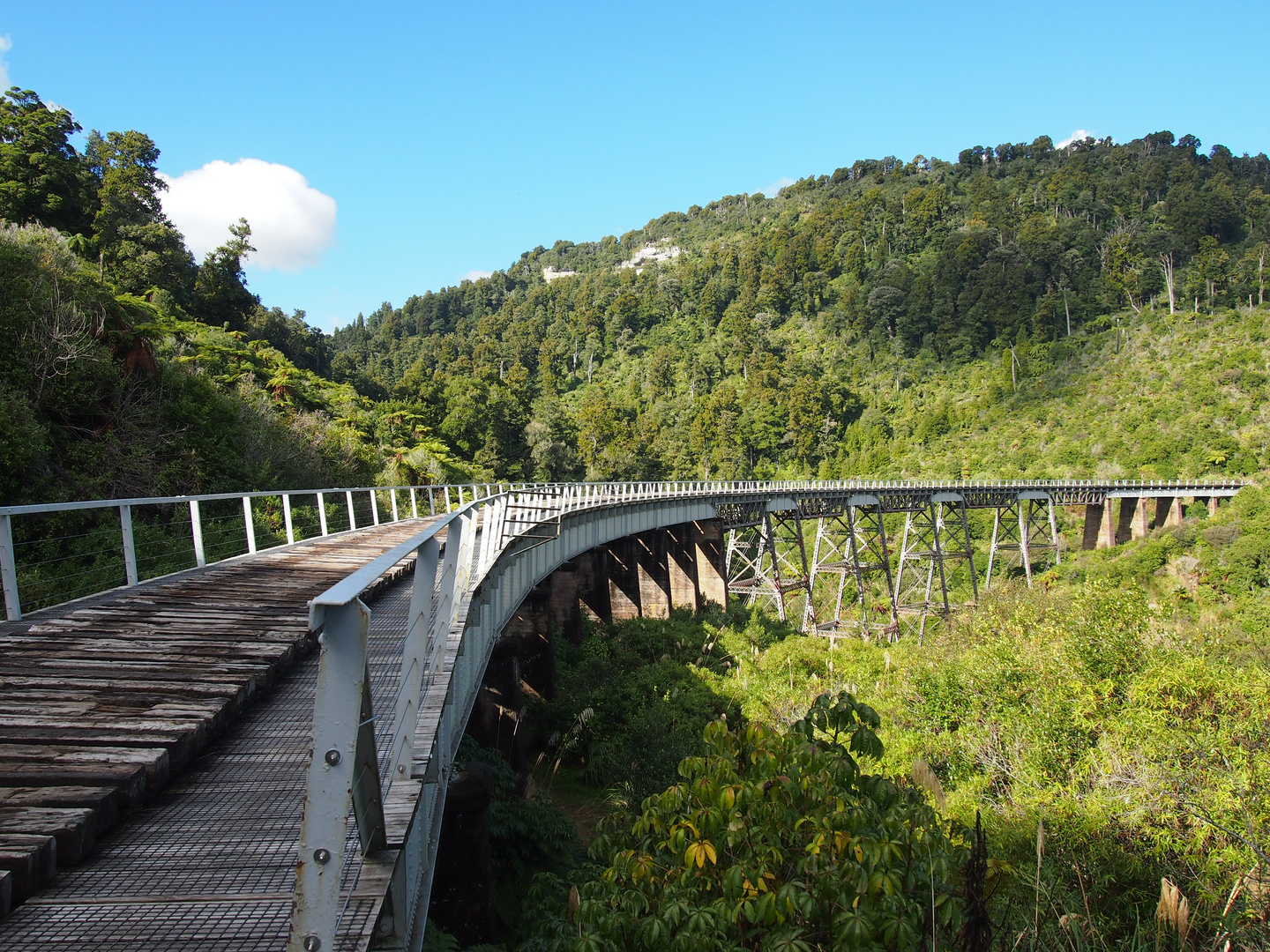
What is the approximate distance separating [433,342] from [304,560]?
115 meters

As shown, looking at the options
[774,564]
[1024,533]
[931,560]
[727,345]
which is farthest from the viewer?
[727,345]

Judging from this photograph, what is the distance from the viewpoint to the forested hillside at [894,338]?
202ft

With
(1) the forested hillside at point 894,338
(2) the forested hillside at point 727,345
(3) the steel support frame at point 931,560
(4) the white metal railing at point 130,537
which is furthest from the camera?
(1) the forested hillside at point 894,338

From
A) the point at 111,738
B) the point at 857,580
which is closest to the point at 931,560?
the point at 857,580

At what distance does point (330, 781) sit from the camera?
1.61m

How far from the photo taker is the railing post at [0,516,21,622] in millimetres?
5504

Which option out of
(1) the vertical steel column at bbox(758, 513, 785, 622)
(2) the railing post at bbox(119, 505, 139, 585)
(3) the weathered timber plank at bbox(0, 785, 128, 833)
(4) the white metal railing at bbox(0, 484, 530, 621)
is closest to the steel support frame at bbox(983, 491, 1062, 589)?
(1) the vertical steel column at bbox(758, 513, 785, 622)

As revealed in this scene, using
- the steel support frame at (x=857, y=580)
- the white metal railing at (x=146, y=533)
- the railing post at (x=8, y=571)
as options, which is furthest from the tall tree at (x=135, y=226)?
the railing post at (x=8, y=571)

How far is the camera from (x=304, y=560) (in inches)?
377

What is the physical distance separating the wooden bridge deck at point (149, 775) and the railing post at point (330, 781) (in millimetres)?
873

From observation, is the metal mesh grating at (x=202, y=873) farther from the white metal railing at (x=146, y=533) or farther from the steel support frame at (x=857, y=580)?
the steel support frame at (x=857, y=580)

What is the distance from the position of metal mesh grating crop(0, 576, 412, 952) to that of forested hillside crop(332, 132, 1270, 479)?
4511cm

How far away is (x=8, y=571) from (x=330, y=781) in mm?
5422

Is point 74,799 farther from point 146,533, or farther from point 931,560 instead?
point 931,560
